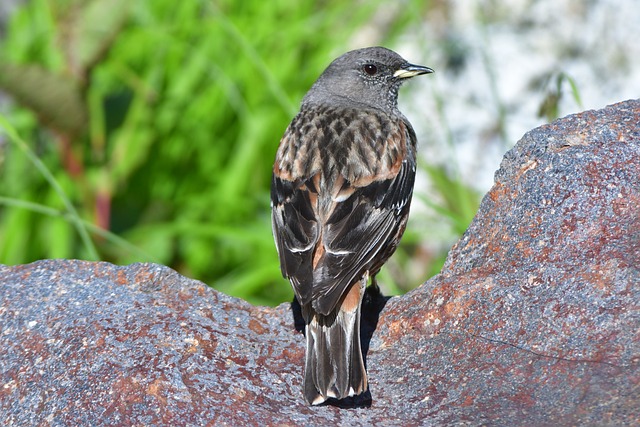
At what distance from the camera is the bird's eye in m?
4.62

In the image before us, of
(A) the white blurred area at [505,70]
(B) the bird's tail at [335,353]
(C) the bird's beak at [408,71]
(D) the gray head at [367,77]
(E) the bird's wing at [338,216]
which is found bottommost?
(B) the bird's tail at [335,353]

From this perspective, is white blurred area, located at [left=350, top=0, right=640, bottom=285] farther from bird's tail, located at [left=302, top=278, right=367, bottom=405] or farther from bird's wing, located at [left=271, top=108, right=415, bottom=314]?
bird's tail, located at [left=302, top=278, right=367, bottom=405]

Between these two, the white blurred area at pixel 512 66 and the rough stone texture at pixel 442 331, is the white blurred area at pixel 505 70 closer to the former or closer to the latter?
the white blurred area at pixel 512 66

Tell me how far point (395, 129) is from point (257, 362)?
1.52m

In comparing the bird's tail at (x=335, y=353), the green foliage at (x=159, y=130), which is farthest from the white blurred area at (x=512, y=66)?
the bird's tail at (x=335, y=353)

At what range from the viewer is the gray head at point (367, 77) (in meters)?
4.61

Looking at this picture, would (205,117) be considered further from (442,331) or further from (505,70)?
(442,331)

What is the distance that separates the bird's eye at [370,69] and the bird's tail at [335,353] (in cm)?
157

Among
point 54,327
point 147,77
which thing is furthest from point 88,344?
point 147,77

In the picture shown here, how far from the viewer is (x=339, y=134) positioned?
4023 millimetres

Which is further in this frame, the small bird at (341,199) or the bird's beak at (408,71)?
the bird's beak at (408,71)

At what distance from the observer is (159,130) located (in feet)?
18.4

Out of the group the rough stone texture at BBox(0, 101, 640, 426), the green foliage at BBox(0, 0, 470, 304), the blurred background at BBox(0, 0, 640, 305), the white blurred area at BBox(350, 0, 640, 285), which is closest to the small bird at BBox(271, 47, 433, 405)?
the rough stone texture at BBox(0, 101, 640, 426)

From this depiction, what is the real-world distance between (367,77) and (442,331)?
1.86 m
